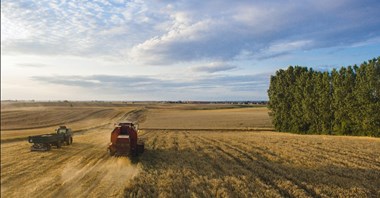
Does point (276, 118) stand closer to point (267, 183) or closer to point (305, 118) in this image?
point (305, 118)

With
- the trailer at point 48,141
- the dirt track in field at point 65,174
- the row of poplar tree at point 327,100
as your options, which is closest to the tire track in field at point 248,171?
the dirt track in field at point 65,174

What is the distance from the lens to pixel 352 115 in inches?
1720

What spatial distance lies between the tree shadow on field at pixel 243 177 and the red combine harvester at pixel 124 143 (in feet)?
4.00

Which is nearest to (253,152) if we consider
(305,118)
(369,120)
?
(369,120)

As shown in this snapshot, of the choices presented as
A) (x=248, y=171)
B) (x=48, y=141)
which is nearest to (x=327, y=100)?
(x=248, y=171)

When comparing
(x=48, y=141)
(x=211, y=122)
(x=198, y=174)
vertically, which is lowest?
(x=211, y=122)

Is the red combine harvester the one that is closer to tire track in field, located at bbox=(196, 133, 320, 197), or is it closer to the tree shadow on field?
the tree shadow on field

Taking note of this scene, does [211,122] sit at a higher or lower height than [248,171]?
lower

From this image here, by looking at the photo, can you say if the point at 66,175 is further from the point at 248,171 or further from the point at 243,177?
the point at 248,171

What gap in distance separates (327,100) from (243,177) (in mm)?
36251

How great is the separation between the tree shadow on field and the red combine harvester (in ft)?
A: 4.00

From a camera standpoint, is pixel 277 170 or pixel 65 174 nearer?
pixel 277 170

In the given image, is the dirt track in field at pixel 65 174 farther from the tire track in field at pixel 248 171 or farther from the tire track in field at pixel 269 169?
the tire track in field at pixel 269 169

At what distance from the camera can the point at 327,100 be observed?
4800 cm
